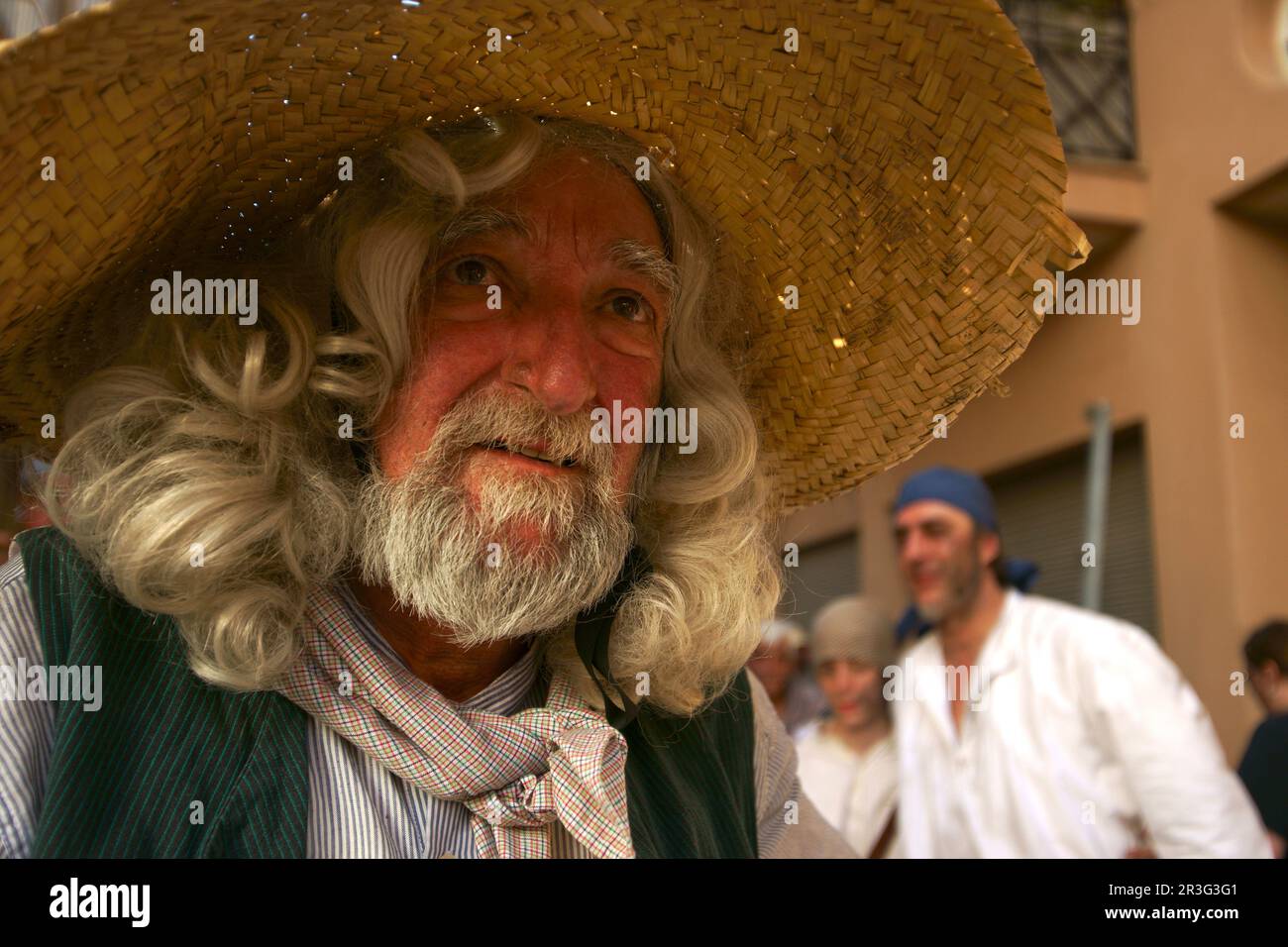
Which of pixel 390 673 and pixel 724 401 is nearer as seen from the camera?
pixel 390 673

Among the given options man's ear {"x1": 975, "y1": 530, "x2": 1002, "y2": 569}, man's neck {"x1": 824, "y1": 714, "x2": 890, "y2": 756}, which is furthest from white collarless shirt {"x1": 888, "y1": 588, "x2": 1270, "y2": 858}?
man's neck {"x1": 824, "y1": 714, "x2": 890, "y2": 756}

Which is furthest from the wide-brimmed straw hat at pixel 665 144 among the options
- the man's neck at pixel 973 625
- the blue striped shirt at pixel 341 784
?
the man's neck at pixel 973 625

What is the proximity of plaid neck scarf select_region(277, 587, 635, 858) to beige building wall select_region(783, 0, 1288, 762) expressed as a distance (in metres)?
5.18

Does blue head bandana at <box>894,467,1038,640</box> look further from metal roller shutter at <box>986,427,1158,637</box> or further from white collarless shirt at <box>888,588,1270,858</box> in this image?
metal roller shutter at <box>986,427,1158,637</box>

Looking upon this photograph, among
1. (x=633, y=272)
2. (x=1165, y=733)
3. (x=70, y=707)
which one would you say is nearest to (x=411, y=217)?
(x=633, y=272)

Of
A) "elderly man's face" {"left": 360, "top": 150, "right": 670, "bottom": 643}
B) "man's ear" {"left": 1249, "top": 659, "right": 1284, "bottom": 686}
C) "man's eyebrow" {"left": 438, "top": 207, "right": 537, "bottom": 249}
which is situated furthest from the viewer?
"man's ear" {"left": 1249, "top": 659, "right": 1284, "bottom": 686}

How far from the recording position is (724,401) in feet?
6.83

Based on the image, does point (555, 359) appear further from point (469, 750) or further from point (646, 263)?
point (469, 750)

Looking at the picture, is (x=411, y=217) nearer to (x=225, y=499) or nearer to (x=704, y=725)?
(x=225, y=499)

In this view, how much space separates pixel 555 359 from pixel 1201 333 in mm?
5771

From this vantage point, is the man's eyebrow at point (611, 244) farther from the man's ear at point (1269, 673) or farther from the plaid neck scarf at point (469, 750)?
the man's ear at point (1269, 673)

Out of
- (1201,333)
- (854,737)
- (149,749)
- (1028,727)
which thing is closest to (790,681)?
(854,737)

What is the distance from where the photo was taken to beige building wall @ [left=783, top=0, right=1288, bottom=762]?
20.5 ft

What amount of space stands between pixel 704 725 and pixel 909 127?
38.3 inches
